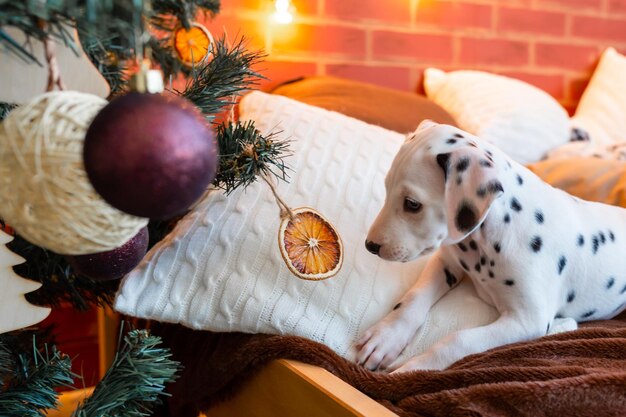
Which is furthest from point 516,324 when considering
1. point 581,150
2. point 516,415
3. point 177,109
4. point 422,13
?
point 422,13

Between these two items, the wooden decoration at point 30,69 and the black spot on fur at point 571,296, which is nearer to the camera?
the wooden decoration at point 30,69

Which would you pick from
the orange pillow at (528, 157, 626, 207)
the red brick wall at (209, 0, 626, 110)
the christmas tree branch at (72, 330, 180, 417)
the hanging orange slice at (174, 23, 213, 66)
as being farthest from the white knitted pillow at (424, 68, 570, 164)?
the christmas tree branch at (72, 330, 180, 417)

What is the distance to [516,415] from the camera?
84cm

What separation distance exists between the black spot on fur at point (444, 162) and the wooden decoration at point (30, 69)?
61 centimetres

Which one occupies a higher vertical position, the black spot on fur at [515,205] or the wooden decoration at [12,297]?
the black spot on fur at [515,205]

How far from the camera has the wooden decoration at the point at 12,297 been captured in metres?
0.76

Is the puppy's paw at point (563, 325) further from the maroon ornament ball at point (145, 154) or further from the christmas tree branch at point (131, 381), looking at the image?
the maroon ornament ball at point (145, 154)

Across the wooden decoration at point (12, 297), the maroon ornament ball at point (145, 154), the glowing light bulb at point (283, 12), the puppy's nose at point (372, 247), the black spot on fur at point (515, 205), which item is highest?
the glowing light bulb at point (283, 12)

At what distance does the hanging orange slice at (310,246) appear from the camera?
3.37 ft

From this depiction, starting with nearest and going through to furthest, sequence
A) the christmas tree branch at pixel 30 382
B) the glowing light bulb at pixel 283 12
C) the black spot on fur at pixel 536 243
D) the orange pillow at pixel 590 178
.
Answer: the christmas tree branch at pixel 30 382, the black spot on fur at pixel 536 243, the orange pillow at pixel 590 178, the glowing light bulb at pixel 283 12

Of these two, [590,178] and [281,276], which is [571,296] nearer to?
[590,178]

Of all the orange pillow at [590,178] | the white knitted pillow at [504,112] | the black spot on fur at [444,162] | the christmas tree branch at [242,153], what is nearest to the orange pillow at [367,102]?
the white knitted pillow at [504,112]

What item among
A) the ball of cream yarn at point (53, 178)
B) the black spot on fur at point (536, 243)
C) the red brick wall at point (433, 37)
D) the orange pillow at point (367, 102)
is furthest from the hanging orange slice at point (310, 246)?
the red brick wall at point (433, 37)

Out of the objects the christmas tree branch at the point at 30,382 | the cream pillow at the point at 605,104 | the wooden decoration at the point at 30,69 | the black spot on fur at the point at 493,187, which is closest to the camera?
the wooden decoration at the point at 30,69
